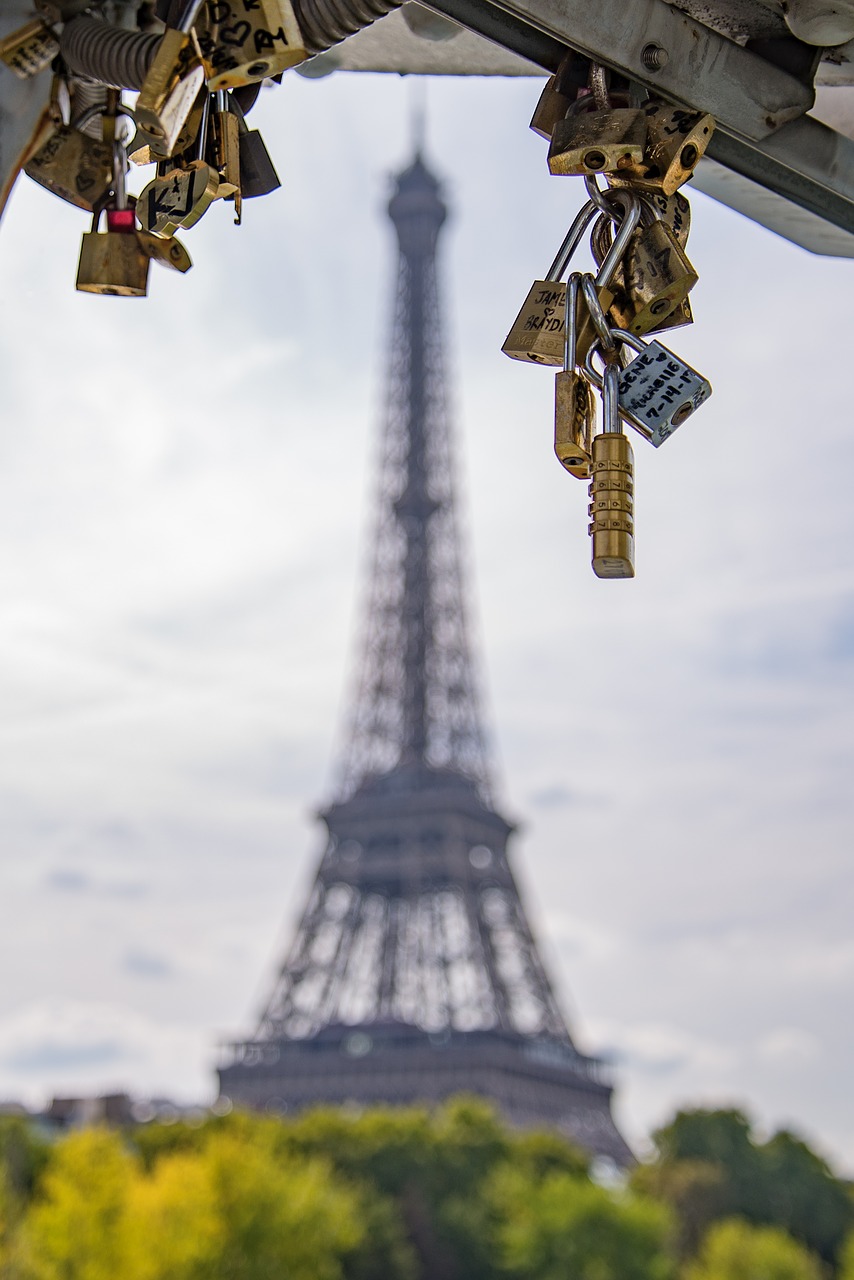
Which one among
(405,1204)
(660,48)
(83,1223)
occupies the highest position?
(405,1204)

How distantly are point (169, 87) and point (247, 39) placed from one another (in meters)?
0.12

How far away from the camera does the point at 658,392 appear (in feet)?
7.25

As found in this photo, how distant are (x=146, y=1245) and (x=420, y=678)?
29.6 meters

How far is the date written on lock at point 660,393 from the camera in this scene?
220cm

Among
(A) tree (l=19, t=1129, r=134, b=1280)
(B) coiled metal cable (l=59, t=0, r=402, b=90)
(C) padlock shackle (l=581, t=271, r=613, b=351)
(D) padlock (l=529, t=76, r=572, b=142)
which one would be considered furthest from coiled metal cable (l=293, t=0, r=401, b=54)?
(A) tree (l=19, t=1129, r=134, b=1280)

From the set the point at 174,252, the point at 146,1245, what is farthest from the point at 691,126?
the point at 146,1245

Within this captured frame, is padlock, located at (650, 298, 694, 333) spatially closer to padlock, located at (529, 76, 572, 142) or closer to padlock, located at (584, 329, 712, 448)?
padlock, located at (584, 329, 712, 448)

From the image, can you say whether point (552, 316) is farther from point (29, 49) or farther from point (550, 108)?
point (29, 49)

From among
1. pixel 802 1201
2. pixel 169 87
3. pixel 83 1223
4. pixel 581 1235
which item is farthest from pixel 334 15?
pixel 802 1201

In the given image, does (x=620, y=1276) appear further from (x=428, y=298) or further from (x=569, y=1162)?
(x=428, y=298)

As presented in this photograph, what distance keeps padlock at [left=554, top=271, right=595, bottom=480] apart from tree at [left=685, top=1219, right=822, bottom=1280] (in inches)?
1407

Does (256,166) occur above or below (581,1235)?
below

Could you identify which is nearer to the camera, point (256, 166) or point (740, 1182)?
point (256, 166)

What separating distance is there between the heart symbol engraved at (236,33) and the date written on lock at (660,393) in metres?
0.64
